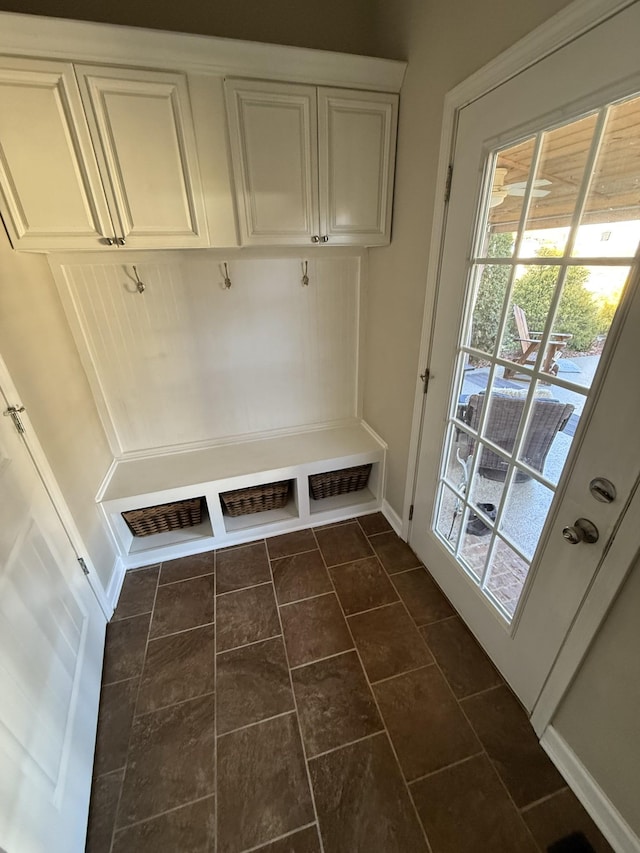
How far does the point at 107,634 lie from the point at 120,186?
1.95m

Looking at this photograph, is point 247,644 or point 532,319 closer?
point 532,319

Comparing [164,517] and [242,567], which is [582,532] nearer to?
[242,567]

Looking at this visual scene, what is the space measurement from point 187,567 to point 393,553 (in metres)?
1.16

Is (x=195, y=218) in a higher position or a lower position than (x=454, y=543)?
higher

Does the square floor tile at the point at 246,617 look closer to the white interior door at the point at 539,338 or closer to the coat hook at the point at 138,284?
the white interior door at the point at 539,338

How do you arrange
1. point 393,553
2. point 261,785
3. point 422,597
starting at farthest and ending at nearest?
point 393,553
point 422,597
point 261,785

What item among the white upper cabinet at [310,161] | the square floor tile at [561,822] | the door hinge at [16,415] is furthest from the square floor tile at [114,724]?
the white upper cabinet at [310,161]

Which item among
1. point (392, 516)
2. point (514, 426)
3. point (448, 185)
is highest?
point (448, 185)


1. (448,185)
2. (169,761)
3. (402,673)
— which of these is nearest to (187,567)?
(169,761)

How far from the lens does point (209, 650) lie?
1.60 m

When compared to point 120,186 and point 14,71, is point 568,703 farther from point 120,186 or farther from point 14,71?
point 14,71

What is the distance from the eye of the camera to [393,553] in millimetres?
2051

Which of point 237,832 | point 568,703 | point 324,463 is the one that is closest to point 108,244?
point 324,463

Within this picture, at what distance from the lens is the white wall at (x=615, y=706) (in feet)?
3.03
